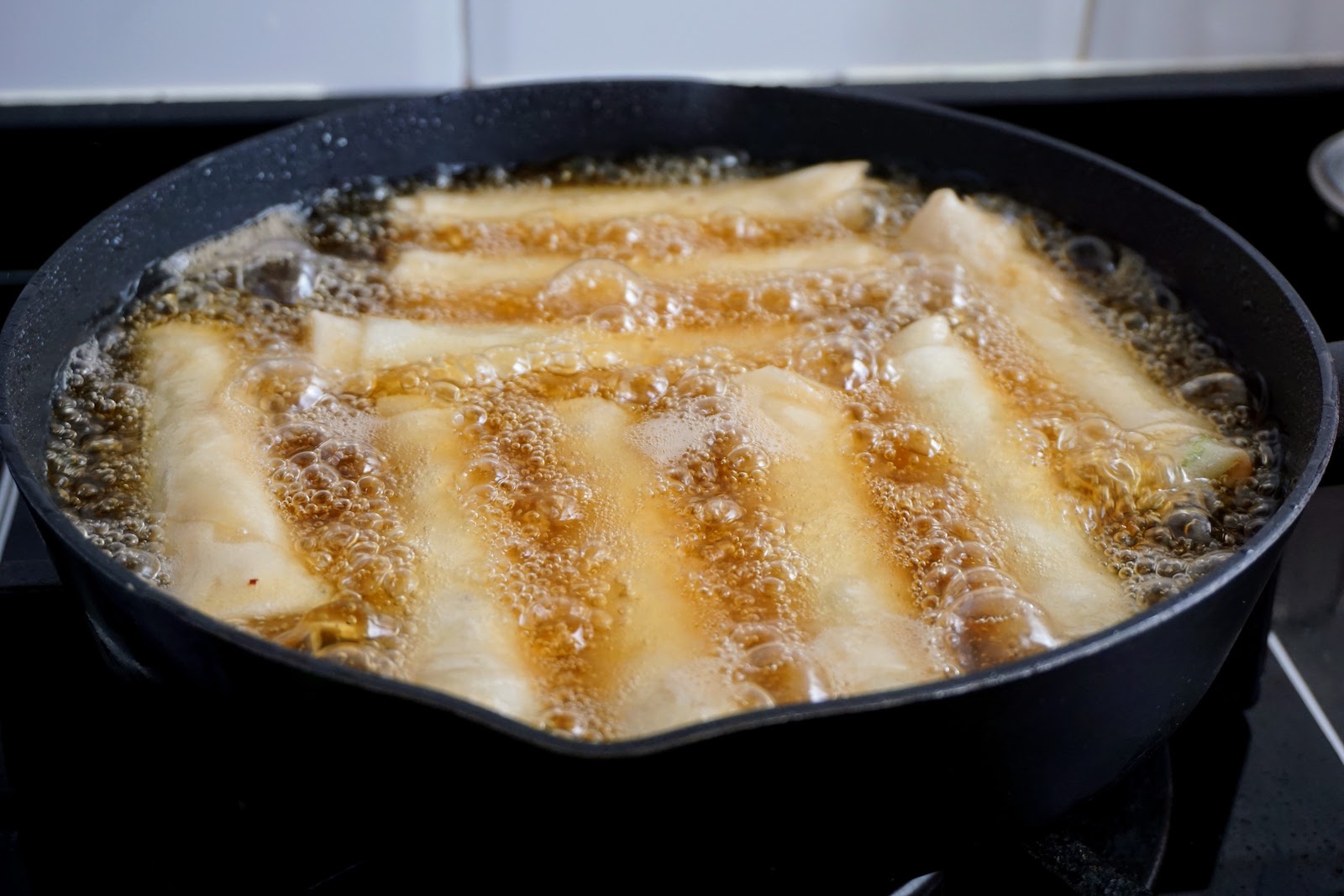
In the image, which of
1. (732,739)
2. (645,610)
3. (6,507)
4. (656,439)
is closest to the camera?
(732,739)

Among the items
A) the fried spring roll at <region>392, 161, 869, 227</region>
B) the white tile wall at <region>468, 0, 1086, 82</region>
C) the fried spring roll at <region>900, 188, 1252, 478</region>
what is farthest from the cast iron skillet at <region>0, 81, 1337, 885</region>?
the white tile wall at <region>468, 0, 1086, 82</region>

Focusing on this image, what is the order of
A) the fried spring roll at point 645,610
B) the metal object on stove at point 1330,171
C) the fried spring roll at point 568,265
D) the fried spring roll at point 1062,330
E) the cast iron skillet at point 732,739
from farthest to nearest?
1. the metal object on stove at point 1330,171
2. the fried spring roll at point 568,265
3. the fried spring roll at point 1062,330
4. the fried spring roll at point 645,610
5. the cast iron skillet at point 732,739

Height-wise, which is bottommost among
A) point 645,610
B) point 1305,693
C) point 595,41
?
point 1305,693

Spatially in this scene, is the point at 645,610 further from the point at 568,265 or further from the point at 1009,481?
the point at 568,265

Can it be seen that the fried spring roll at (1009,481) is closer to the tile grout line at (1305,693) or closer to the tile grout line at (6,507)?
the tile grout line at (1305,693)

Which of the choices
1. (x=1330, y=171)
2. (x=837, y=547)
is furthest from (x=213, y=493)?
(x=1330, y=171)

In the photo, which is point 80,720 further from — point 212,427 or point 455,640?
point 455,640

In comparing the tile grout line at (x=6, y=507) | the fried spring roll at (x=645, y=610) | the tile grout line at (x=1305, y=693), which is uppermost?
the fried spring roll at (x=645, y=610)

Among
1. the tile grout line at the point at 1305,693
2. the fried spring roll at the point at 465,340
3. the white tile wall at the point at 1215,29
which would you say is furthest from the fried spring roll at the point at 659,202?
the tile grout line at the point at 1305,693
